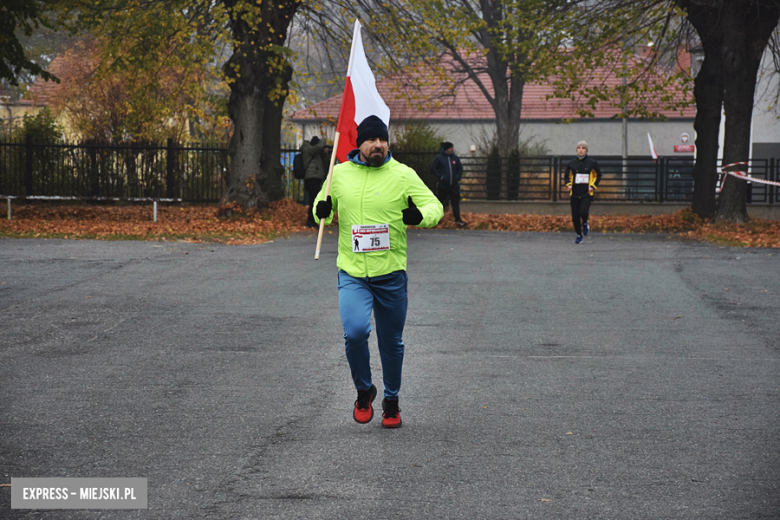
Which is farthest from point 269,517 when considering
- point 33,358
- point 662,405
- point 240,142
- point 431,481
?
point 240,142

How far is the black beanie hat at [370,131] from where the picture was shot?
5293mm

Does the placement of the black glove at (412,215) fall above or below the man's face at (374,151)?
below

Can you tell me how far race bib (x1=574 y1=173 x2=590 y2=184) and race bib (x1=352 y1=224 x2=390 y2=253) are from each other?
1264 cm

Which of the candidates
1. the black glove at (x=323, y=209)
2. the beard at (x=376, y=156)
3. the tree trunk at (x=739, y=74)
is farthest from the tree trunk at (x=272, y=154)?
the beard at (x=376, y=156)

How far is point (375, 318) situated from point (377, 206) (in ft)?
2.24

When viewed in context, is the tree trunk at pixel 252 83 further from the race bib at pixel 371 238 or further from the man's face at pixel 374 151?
the race bib at pixel 371 238

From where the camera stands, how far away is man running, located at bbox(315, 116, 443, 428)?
5.23 meters

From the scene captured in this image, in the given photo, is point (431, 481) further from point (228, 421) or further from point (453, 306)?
point (453, 306)

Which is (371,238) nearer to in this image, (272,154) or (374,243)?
(374,243)

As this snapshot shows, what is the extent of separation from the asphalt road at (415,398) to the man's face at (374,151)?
1.60 meters

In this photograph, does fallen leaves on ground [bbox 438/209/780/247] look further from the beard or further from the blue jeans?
the beard

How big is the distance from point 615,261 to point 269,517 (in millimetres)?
11480

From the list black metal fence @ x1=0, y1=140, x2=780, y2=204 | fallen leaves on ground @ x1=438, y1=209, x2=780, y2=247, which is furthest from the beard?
black metal fence @ x1=0, y1=140, x2=780, y2=204

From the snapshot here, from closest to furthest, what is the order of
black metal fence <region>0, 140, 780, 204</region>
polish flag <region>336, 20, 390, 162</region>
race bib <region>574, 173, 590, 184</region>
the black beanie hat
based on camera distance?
the black beanie hat < polish flag <region>336, 20, 390, 162</region> < race bib <region>574, 173, 590, 184</region> < black metal fence <region>0, 140, 780, 204</region>
